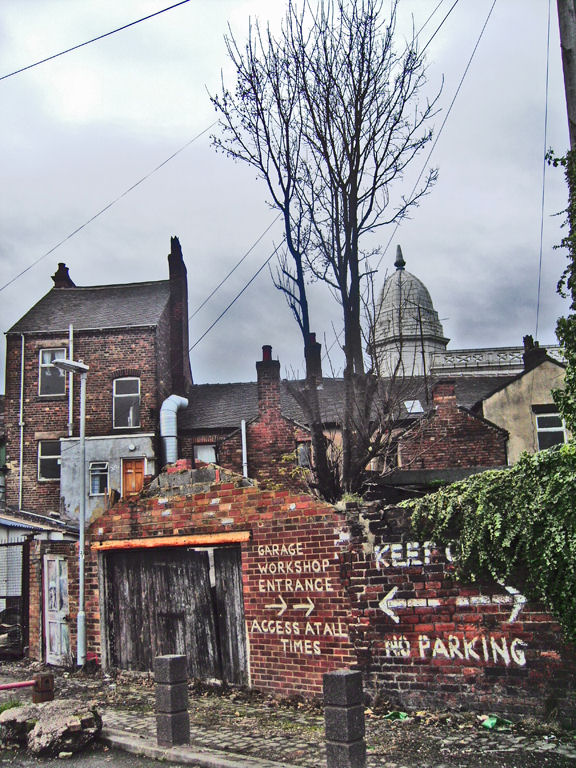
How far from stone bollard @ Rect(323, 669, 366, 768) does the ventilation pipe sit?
19.5 m

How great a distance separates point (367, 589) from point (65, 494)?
18790mm

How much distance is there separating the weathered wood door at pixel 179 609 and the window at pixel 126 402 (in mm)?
14717

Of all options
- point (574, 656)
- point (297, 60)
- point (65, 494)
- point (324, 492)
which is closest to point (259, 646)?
point (324, 492)

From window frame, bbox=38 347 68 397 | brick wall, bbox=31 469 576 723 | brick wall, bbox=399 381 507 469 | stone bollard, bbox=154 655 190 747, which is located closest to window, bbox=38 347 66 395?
window frame, bbox=38 347 68 397

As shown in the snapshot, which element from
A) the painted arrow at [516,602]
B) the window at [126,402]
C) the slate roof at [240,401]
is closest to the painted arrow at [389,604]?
the painted arrow at [516,602]

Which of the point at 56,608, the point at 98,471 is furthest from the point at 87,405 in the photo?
the point at 56,608

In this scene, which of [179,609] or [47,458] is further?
[47,458]

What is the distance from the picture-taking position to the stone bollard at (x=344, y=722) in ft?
18.0

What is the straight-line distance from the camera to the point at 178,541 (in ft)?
33.5

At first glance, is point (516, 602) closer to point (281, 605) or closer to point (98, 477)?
point (281, 605)

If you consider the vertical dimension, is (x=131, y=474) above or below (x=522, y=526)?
above

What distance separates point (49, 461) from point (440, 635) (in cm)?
2075

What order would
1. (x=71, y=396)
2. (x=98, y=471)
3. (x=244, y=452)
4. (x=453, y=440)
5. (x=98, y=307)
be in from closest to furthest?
(x=453, y=440)
(x=244, y=452)
(x=98, y=471)
(x=71, y=396)
(x=98, y=307)

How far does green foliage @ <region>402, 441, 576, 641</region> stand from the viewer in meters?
6.59
